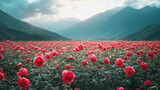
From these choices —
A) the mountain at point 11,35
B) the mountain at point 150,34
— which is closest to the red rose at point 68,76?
the mountain at point 11,35

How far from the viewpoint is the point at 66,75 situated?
7.11ft

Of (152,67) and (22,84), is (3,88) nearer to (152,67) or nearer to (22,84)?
(22,84)

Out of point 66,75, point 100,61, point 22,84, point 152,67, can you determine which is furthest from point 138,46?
point 22,84

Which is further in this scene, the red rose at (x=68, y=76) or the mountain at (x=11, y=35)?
the mountain at (x=11, y=35)

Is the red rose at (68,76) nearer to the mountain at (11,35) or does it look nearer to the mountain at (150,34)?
the mountain at (11,35)

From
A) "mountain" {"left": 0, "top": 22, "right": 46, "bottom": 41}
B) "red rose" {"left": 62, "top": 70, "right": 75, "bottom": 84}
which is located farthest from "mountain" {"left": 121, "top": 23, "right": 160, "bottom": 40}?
"mountain" {"left": 0, "top": 22, "right": 46, "bottom": 41}

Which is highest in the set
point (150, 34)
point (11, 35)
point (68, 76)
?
point (150, 34)

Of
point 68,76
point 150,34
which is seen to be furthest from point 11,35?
point 150,34

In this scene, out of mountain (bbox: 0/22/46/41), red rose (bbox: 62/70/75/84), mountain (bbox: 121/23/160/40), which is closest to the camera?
red rose (bbox: 62/70/75/84)

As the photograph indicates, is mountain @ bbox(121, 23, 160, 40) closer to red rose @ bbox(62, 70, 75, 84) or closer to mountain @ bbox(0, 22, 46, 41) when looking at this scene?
red rose @ bbox(62, 70, 75, 84)

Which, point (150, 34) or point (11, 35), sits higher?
point (150, 34)

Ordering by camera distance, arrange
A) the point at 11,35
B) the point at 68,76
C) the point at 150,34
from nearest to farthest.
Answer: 1. the point at 68,76
2. the point at 11,35
3. the point at 150,34

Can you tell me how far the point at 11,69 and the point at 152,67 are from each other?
7.04 meters

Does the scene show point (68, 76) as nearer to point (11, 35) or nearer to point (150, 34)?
point (11, 35)
